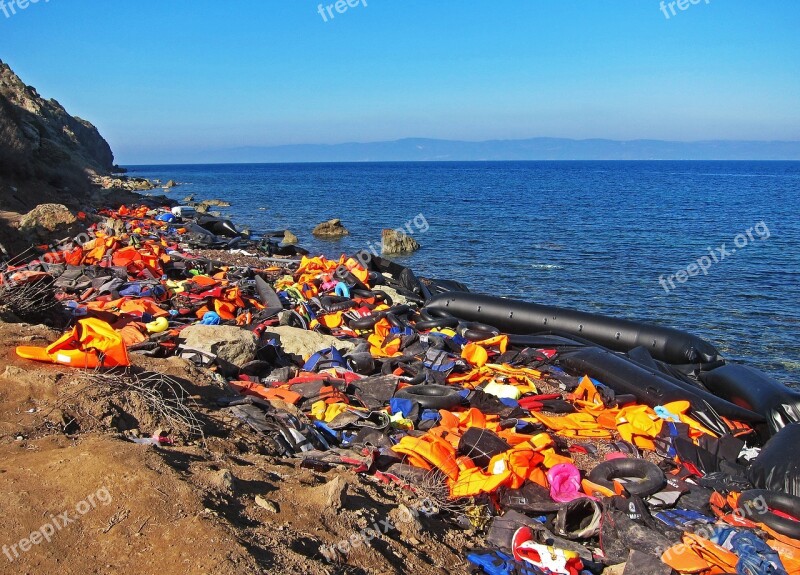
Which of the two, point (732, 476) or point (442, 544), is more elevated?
point (442, 544)

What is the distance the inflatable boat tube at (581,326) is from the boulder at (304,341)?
3.50 metres

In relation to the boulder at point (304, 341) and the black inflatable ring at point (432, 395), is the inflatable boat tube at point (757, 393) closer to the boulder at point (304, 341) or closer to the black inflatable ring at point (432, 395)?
the black inflatable ring at point (432, 395)

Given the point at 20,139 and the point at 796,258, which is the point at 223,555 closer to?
the point at 20,139

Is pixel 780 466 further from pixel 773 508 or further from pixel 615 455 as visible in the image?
pixel 615 455

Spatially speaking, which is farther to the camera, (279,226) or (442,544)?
(279,226)

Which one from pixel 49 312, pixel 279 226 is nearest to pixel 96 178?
pixel 279 226

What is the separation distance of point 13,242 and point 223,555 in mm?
13313

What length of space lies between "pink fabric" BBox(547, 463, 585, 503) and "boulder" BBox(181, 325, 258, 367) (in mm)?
4123

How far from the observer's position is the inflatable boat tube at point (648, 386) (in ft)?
23.3

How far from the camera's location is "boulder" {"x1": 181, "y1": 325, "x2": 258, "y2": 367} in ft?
24.2

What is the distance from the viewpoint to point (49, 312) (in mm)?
7352

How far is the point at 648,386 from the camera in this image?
755cm

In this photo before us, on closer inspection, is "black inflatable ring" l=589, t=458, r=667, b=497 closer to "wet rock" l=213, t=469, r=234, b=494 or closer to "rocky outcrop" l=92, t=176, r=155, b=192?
"wet rock" l=213, t=469, r=234, b=494
